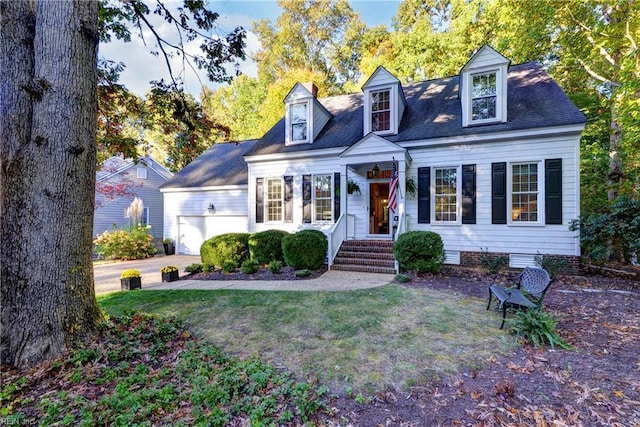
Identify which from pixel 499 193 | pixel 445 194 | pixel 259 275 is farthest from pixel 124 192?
pixel 499 193

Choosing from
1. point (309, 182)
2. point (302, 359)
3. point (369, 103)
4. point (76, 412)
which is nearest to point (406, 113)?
point (369, 103)

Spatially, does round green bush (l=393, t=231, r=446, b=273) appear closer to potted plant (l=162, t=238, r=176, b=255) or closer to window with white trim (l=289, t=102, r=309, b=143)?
window with white trim (l=289, t=102, r=309, b=143)

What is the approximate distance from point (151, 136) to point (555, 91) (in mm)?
29985

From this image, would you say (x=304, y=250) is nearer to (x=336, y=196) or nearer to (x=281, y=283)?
(x=281, y=283)

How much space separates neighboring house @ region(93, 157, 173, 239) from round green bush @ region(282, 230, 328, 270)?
37.0ft

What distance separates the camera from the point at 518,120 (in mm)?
8742

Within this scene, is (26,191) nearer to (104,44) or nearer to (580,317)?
(104,44)

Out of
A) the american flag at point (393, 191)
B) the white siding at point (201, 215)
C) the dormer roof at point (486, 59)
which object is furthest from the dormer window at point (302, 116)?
the dormer roof at point (486, 59)

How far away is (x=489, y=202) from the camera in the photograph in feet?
29.4

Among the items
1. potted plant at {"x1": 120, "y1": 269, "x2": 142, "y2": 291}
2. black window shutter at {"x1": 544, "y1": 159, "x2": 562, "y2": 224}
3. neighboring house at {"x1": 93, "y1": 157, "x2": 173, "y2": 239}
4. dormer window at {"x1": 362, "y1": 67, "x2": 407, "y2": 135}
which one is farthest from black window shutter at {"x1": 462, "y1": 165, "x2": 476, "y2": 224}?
neighboring house at {"x1": 93, "y1": 157, "x2": 173, "y2": 239}

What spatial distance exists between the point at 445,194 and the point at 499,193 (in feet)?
4.86

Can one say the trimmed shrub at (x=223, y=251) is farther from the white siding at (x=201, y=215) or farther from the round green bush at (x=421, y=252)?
the round green bush at (x=421, y=252)

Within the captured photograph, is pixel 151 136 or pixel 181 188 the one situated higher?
pixel 151 136

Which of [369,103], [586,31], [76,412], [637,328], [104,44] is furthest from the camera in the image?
[369,103]
